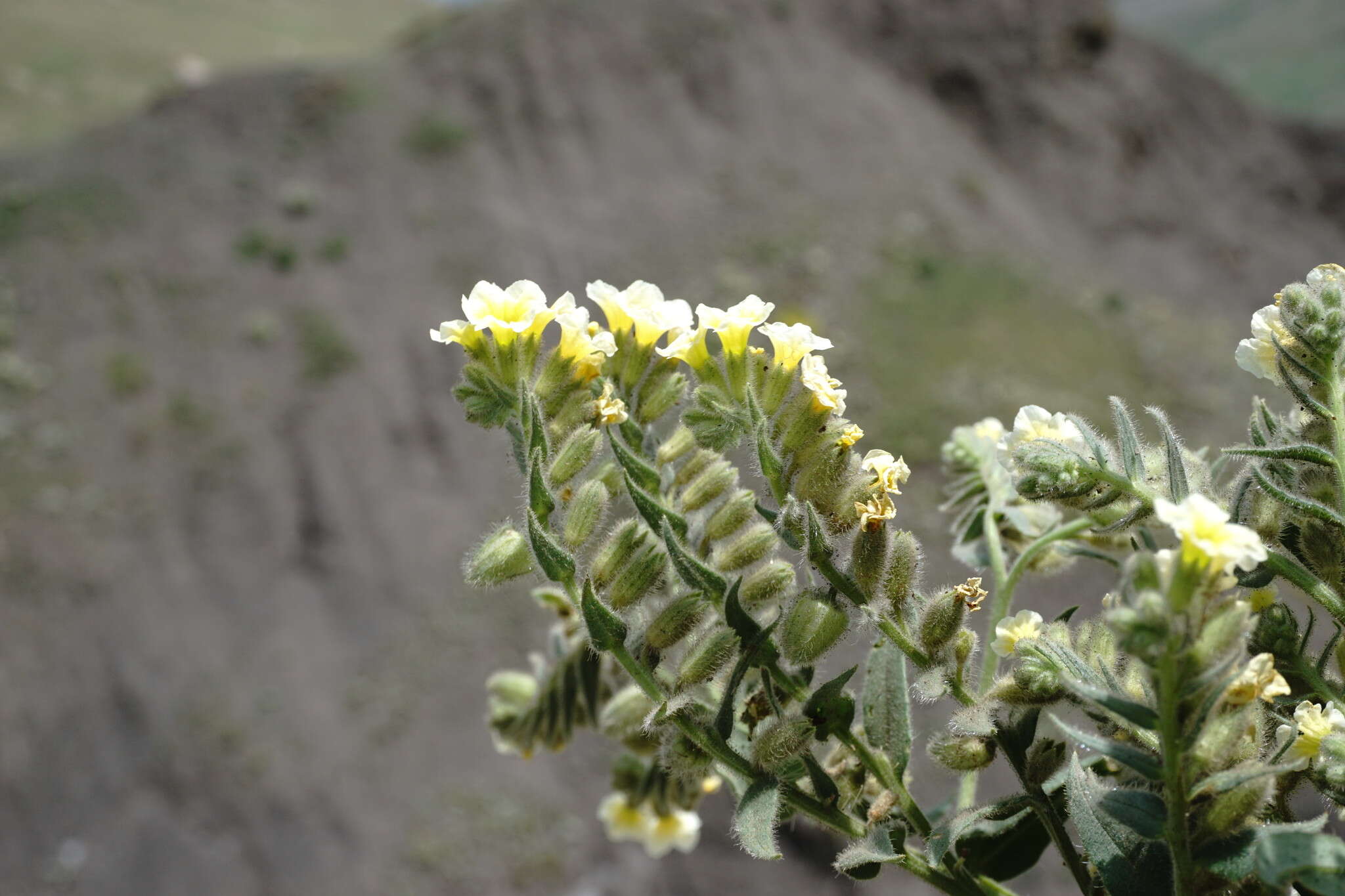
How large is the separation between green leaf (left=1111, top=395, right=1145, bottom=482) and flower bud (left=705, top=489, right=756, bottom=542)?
1.06 feet

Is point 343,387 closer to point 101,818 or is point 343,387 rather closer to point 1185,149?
point 101,818

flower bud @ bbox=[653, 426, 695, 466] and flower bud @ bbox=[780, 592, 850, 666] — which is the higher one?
flower bud @ bbox=[653, 426, 695, 466]

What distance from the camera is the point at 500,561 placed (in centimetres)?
81

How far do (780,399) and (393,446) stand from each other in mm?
10136

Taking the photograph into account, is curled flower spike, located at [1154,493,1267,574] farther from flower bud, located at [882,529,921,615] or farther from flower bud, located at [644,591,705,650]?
flower bud, located at [644,591,705,650]

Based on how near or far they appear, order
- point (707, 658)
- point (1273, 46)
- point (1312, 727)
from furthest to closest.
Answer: point (1273, 46)
point (707, 658)
point (1312, 727)

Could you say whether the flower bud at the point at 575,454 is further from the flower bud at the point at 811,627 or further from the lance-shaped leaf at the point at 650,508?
the flower bud at the point at 811,627

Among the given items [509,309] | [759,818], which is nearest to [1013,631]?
[759,818]

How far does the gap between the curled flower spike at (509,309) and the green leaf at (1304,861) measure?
69cm

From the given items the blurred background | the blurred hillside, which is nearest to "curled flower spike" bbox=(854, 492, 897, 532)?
the blurred background

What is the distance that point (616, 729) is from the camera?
972 mm

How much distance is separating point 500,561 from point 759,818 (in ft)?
1.01

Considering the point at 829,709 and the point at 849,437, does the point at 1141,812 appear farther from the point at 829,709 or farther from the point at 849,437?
the point at 849,437

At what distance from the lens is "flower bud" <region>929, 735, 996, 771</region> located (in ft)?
2.58
